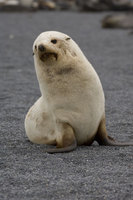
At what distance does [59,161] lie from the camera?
4.21m

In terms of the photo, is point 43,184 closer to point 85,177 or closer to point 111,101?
point 85,177

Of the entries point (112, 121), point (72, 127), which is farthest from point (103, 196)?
Result: point (112, 121)

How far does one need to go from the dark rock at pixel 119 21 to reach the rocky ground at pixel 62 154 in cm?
605

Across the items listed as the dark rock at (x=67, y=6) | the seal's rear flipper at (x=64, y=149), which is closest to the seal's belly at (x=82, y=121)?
the seal's rear flipper at (x=64, y=149)

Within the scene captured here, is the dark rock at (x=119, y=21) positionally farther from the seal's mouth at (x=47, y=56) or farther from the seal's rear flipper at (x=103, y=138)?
the seal's mouth at (x=47, y=56)

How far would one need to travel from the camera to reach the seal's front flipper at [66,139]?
14.6ft

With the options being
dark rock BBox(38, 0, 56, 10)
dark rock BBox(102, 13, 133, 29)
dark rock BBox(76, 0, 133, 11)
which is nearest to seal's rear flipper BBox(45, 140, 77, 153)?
dark rock BBox(102, 13, 133, 29)

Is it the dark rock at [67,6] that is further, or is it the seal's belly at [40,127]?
the dark rock at [67,6]

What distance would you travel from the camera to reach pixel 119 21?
18.5 meters

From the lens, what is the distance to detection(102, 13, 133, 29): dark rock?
1813 cm

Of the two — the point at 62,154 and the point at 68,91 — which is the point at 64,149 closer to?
the point at 62,154

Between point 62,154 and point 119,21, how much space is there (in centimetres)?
1460

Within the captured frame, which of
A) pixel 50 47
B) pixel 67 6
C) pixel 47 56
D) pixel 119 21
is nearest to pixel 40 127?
pixel 47 56

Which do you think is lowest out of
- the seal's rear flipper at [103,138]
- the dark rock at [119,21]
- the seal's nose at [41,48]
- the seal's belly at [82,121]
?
the dark rock at [119,21]
